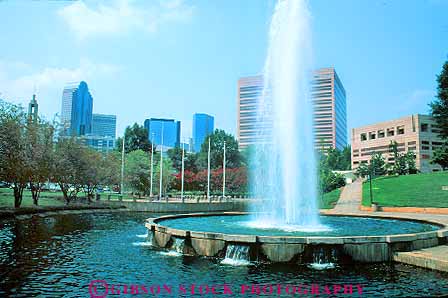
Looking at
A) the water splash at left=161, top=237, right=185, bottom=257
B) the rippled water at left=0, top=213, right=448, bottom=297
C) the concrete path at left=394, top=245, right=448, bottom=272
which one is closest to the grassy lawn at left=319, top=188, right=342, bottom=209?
the concrete path at left=394, top=245, right=448, bottom=272

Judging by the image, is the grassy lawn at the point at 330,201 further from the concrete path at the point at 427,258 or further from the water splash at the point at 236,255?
the water splash at the point at 236,255

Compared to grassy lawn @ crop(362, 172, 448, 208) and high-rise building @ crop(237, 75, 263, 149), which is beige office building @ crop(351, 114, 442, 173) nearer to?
high-rise building @ crop(237, 75, 263, 149)

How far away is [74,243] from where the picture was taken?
1911 cm

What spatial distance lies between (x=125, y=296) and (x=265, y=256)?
5.90 m

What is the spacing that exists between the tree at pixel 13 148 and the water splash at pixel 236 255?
2607cm

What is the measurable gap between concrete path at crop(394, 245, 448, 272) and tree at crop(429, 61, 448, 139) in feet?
159

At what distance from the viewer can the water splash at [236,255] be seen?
1411 centimetres

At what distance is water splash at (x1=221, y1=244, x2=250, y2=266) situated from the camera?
14.1 metres

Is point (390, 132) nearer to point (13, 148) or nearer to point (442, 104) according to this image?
point (442, 104)

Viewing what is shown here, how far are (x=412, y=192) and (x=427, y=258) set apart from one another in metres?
41.9

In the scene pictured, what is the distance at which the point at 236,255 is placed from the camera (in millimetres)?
14500


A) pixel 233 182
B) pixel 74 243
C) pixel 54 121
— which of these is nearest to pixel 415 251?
pixel 74 243

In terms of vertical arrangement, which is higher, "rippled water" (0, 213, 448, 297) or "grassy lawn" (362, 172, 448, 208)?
"grassy lawn" (362, 172, 448, 208)

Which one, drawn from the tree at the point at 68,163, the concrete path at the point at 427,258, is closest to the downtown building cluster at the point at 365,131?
the tree at the point at 68,163
